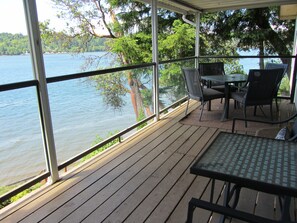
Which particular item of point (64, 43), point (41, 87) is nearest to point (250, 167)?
point (41, 87)

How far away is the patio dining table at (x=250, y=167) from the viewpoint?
1.03 metres

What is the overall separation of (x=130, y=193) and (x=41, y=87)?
1258mm

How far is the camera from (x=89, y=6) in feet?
31.5

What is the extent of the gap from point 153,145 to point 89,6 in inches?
321

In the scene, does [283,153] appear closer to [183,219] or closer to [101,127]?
[183,219]

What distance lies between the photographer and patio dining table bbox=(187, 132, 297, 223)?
3.38ft

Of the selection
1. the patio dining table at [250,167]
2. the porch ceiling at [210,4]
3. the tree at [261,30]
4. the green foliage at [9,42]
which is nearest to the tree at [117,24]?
the tree at [261,30]

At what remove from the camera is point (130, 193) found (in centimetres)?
221

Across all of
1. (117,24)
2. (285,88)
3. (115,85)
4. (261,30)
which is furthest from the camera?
(117,24)

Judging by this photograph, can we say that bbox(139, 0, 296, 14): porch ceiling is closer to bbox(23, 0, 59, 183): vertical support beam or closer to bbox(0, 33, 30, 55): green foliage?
bbox(0, 33, 30, 55): green foliage

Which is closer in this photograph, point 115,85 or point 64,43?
point 115,85

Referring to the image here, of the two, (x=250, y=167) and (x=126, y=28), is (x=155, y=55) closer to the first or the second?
(x=250, y=167)

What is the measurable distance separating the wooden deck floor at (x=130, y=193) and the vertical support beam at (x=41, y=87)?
0.25m

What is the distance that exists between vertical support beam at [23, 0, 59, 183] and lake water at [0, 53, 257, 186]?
5 cm
